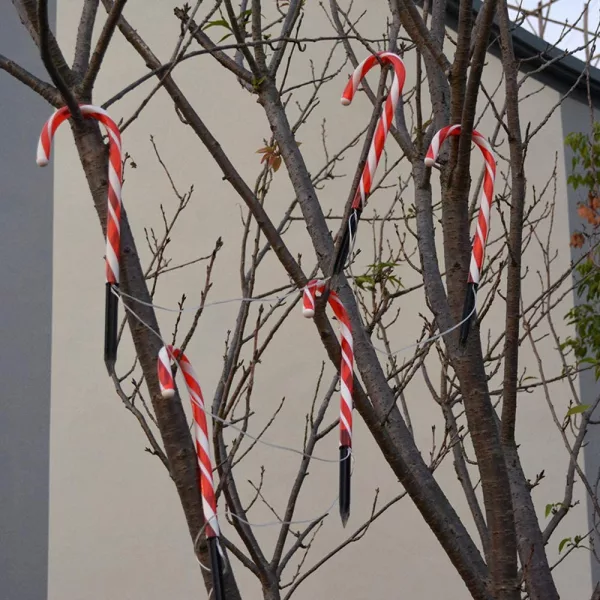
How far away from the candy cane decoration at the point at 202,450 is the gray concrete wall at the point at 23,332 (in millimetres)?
2552

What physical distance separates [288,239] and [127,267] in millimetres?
2645

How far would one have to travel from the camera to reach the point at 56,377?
351 cm

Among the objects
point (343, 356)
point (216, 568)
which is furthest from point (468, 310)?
point (216, 568)

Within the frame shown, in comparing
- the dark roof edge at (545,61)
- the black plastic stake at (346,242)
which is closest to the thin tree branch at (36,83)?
the black plastic stake at (346,242)

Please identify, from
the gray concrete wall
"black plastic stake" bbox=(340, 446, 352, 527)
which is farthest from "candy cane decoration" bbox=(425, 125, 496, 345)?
the gray concrete wall

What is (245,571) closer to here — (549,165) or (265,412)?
(265,412)

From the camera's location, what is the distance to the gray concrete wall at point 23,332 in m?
3.38

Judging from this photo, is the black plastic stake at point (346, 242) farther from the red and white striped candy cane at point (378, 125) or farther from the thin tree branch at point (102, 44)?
the thin tree branch at point (102, 44)

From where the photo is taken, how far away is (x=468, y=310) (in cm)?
125

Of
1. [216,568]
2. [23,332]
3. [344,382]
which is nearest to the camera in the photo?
[216,568]

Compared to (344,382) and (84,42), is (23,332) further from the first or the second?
(344,382)

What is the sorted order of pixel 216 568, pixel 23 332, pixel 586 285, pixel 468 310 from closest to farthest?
pixel 216 568 → pixel 468 310 → pixel 23 332 → pixel 586 285

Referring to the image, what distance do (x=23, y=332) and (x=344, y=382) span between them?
8.65 ft

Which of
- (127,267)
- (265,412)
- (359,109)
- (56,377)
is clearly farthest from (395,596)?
(127,267)
